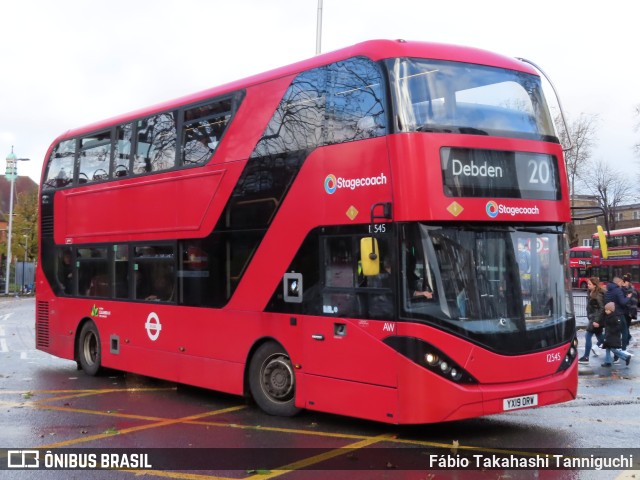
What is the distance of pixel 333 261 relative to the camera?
841cm

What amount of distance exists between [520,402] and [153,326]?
6.20 meters

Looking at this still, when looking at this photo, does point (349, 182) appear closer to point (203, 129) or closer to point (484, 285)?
point (484, 285)

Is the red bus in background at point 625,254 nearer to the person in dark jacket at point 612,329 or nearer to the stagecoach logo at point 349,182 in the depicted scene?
the person in dark jacket at point 612,329

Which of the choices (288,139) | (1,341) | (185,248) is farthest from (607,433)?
(1,341)

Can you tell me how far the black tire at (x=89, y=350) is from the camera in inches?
522

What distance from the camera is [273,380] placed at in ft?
30.4

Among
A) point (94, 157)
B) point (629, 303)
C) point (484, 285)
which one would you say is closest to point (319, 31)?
point (94, 157)

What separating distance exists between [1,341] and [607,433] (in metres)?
16.7

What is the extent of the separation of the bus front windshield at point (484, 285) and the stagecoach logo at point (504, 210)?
0.18 m

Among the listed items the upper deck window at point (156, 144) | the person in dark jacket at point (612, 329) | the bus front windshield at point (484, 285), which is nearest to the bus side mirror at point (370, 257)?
the bus front windshield at point (484, 285)

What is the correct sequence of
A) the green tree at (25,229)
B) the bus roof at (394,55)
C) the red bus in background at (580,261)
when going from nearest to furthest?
the bus roof at (394,55), the red bus in background at (580,261), the green tree at (25,229)

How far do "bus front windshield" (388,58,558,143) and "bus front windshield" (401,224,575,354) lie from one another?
1124 millimetres

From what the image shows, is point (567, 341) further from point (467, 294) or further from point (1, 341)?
point (1, 341)

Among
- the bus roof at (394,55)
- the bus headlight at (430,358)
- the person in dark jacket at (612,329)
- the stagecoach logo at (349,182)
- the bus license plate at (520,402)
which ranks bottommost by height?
the bus license plate at (520,402)
